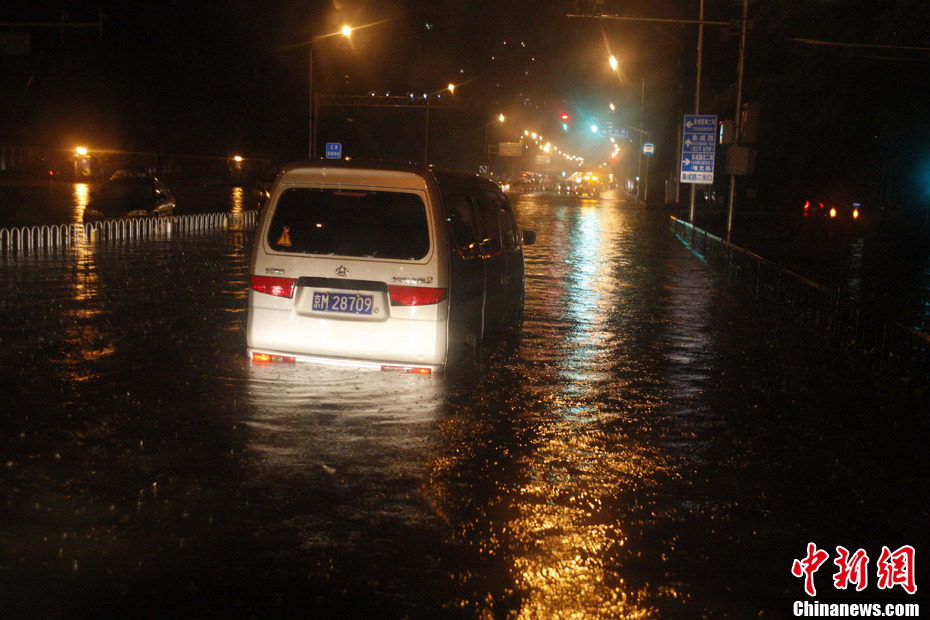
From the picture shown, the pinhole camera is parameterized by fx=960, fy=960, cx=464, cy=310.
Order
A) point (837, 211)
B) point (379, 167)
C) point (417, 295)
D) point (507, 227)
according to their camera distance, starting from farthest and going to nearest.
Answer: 1. point (837, 211)
2. point (507, 227)
3. point (379, 167)
4. point (417, 295)

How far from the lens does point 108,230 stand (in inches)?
925

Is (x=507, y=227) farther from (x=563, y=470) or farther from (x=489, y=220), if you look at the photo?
(x=563, y=470)

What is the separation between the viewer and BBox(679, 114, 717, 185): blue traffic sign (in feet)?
97.5

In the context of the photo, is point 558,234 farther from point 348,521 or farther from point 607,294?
point 348,521

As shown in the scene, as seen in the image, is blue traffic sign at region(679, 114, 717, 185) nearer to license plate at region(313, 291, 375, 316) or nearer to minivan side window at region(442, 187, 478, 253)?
minivan side window at region(442, 187, 478, 253)

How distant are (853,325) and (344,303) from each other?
6.31m

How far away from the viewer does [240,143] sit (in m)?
67.7

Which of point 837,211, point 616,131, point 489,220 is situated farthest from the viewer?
point 616,131

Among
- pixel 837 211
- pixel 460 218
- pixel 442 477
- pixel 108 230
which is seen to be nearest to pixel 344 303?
pixel 460 218

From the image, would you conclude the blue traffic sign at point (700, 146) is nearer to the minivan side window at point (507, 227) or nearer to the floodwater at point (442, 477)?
the floodwater at point (442, 477)

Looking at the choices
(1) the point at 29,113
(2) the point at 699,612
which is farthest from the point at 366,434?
(1) the point at 29,113

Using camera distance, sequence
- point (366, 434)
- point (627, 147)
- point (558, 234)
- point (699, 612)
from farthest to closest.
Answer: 1. point (627, 147)
2. point (558, 234)
3. point (366, 434)
4. point (699, 612)

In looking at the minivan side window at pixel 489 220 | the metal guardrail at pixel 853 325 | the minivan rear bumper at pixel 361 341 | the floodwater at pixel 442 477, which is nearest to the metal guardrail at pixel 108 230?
the floodwater at pixel 442 477

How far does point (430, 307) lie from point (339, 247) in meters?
0.91
